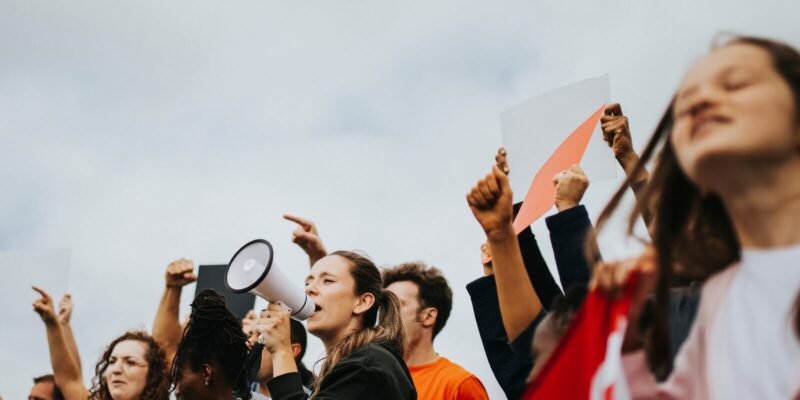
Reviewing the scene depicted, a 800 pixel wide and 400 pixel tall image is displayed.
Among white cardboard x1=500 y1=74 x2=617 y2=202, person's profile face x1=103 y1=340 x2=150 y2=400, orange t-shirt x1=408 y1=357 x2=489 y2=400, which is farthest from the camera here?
person's profile face x1=103 y1=340 x2=150 y2=400

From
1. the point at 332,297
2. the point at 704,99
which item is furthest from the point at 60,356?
the point at 704,99

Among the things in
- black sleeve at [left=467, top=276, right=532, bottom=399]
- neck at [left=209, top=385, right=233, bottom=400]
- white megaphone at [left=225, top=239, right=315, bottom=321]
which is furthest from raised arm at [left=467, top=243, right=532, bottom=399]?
white megaphone at [left=225, top=239, right=315, bottom=321]

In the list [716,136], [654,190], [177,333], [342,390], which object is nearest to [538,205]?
[342,390]

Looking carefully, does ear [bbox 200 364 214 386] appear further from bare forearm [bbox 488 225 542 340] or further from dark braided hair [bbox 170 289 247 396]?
bare forearm [bbox 488 225 542 340]

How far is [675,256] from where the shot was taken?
56.3 inches

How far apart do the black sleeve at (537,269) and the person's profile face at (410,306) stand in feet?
5.57

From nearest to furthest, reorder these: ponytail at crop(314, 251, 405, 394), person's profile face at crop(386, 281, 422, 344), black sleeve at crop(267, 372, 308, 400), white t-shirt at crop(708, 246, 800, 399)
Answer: white t-shirt at crop(708, 246, 800, 399)
black sleeve at crop(267, 372, 308, 400)
ponytail at crop(314, 251, 405, 394)
person's profile face at crop(386, 281, 422, 344)

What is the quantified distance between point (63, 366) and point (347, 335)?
205 centimetres

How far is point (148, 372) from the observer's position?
14.2ft

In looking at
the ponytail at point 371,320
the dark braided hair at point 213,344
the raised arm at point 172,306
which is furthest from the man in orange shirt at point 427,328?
the raised arm at point 172,306

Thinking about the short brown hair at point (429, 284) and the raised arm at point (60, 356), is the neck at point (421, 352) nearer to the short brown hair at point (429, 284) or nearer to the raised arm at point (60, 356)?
→ the short brown hair at point (429, 284)

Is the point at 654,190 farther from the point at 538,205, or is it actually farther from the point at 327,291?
the point at 327,291

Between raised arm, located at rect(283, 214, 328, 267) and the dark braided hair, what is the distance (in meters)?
1.20

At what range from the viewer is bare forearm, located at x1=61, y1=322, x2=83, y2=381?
5.06 meters
